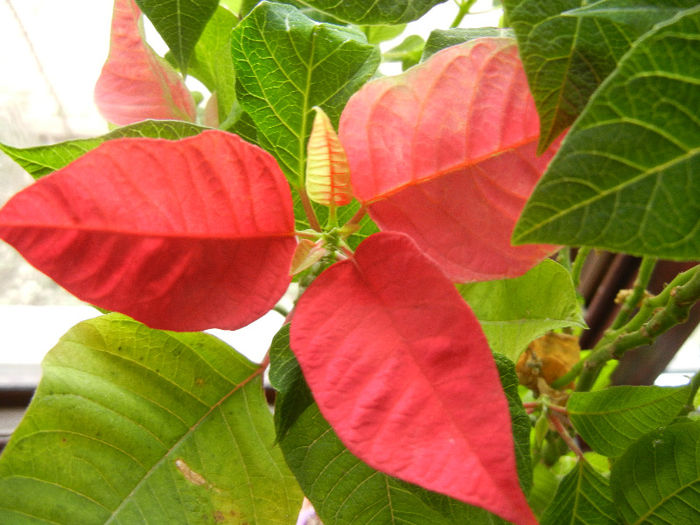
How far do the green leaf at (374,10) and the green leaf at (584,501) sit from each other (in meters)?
0.33

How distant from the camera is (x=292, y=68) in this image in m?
0.29

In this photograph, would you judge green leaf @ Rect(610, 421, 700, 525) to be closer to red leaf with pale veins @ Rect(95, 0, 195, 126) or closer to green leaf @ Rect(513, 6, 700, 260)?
green leaf @ Rect(513, 6, 700, 260)

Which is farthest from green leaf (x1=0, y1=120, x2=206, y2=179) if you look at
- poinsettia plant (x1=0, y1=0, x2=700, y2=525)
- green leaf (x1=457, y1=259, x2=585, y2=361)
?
green leaf (x1=457, y1=259, x2=585, y2=361)

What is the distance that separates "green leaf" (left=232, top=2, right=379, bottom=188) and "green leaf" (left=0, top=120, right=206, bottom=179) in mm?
41

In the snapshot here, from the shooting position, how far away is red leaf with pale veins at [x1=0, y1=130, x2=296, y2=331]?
0.22m

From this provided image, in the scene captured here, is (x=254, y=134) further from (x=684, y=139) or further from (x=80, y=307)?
(x=80, y=307)

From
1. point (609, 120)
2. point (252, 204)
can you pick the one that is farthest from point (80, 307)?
point (609, 120)

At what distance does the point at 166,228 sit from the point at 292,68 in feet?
0.36

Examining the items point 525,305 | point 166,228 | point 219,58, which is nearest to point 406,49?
point 219,58

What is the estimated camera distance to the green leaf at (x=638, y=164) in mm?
164

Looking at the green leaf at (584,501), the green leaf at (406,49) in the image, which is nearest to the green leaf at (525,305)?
the green leaf at (584,501)

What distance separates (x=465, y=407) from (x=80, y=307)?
3.21 feet

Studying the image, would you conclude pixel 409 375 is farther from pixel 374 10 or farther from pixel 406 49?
pixel 406 49

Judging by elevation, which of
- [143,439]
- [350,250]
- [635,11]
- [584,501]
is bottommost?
[584,501]
